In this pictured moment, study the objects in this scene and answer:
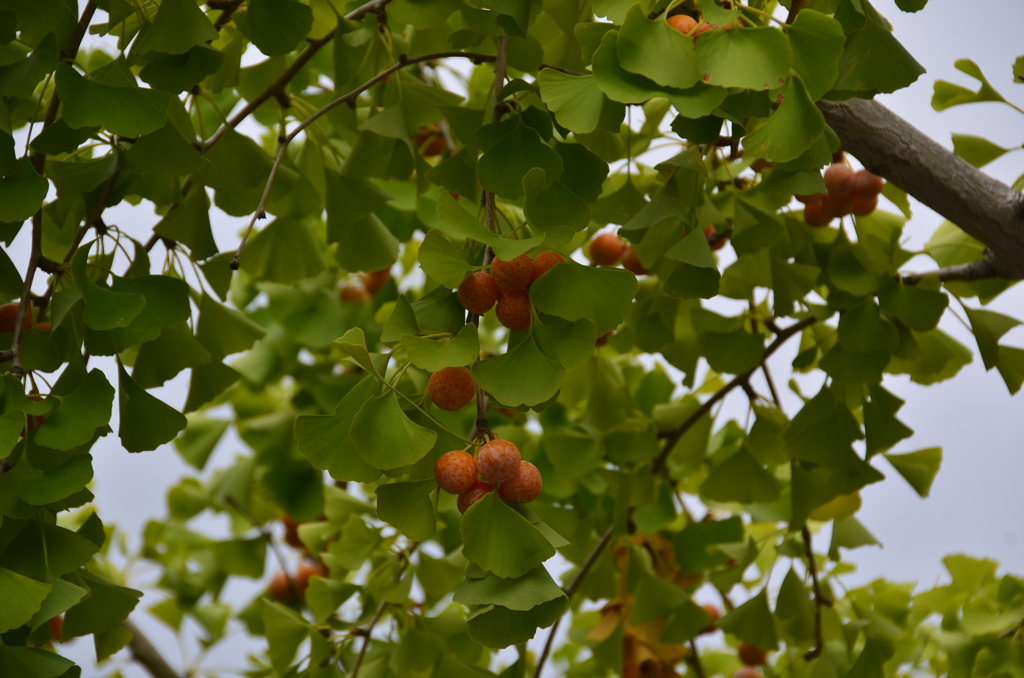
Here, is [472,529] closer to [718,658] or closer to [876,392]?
[876,392]

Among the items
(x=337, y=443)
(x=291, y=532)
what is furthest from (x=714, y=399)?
(x=291, y=532)

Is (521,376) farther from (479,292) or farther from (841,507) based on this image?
(841,507)

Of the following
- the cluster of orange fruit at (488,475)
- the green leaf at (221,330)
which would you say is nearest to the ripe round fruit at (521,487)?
the cluster of orange fruit at (488,475)

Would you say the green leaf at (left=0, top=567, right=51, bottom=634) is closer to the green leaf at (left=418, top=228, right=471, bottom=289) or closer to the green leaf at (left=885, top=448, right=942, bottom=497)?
the green leaf at (left=418, top=228, right=471, bottom=289)

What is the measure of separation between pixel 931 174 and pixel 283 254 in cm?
47

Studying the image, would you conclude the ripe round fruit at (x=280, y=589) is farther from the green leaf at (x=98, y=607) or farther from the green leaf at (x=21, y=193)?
the green leaf at (x=21, y=193)

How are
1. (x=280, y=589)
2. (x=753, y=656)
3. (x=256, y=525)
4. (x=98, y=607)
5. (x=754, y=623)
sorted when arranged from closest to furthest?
(x=98, y=607), (x=754, y=623), (x=753, y=656), (x=256, y=525), (x=280, y=589)

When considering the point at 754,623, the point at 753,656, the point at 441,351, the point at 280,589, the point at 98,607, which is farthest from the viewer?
the point at 280,589

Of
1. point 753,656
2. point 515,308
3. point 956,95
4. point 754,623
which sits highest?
point 956,95

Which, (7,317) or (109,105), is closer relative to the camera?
(109,105)

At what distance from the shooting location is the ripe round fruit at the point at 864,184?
2.11 ft

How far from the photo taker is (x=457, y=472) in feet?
1.24

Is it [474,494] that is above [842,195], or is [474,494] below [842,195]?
below

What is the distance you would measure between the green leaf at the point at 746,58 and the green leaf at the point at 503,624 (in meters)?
0.24
